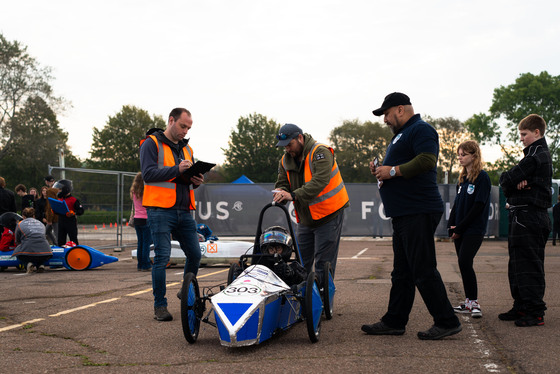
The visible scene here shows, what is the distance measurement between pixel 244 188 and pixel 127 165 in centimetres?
4438

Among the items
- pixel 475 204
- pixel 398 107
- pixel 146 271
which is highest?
pixel 398 107

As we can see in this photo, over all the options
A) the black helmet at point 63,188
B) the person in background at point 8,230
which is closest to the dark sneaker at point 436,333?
the person in background at point 8,230

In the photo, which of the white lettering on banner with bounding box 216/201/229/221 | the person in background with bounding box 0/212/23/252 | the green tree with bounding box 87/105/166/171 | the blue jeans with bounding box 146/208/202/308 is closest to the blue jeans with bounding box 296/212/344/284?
the blue jeans with bounding box 146/208/202/308

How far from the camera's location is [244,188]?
20.1 m

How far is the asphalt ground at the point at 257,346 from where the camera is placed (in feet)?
12.4

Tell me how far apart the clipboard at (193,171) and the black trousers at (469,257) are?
→ 2.44 m

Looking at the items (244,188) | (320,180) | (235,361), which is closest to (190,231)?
(320,180)

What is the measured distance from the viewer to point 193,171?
555 cm

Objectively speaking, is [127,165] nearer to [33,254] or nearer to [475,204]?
[33,254]

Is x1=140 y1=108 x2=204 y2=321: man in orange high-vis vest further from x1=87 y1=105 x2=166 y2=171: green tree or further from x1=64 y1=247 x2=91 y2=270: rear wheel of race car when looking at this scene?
x1=87 y1=105 x2=166 y2=171: green tree

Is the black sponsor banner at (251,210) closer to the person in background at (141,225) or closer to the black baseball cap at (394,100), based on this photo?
the person in background at (141,225)

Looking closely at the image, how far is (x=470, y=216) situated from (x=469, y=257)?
387 millimetres

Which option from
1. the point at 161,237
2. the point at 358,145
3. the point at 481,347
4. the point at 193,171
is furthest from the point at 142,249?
the point at 358,145

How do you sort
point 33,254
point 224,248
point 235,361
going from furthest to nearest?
point 224,248
point 33,254
point 235,361
